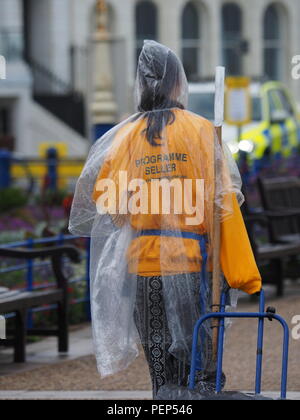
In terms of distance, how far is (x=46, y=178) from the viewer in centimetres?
2162

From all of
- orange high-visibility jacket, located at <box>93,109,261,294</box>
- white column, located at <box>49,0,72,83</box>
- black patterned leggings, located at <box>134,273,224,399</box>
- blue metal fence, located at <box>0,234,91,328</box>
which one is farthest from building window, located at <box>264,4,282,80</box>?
black patterned leggings, located at <box>134,273,224,399</box>

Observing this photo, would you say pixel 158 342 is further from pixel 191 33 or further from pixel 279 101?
pixel 191 33

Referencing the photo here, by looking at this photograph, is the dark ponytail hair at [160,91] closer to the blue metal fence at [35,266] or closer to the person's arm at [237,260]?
the person's arm at [237,260]

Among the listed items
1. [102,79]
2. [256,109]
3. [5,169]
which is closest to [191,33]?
[102,79]

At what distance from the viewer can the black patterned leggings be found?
5871 millimetres

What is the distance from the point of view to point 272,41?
42.1 m

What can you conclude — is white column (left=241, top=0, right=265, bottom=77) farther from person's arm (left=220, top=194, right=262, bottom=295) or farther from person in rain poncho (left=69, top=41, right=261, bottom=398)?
person's arm (left=220, top=194, right=262, bottom=295)

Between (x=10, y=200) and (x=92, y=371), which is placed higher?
(x=10, y=200)

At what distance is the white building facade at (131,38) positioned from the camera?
3412 cm

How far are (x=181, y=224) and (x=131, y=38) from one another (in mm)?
33441

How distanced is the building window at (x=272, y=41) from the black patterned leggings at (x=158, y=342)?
36.4m

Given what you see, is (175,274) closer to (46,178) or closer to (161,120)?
(161,120)

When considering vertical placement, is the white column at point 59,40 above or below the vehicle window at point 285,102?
above

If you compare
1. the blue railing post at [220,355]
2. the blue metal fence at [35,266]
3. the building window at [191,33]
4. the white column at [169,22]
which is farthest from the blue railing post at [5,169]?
the blue railing post at [220,355]
